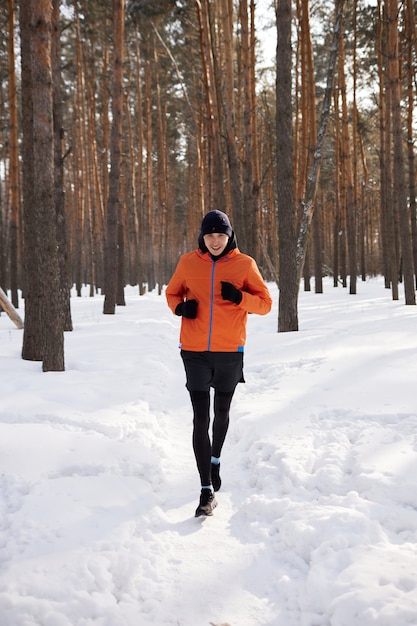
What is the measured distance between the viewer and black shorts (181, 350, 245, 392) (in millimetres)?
3129

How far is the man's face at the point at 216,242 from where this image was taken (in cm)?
308

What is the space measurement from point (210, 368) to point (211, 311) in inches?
15.6

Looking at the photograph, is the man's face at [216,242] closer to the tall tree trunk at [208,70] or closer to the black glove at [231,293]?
the black glove at [231,293]

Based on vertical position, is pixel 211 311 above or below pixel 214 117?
below

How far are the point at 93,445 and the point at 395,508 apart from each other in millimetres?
2247

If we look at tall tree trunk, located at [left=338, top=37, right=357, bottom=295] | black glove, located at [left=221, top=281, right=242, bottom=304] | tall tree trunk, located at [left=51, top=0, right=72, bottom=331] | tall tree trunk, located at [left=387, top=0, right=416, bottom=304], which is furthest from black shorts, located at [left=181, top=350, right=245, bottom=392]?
tall tree trunk, located at [left=338, top=37, right=357, bottom=295]

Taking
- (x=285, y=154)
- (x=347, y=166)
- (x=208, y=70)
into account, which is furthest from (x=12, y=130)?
(x=347, y=166)

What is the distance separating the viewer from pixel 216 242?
3.09m

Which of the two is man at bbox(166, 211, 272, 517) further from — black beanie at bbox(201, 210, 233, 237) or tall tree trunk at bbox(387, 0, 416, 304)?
tall tree trunk at bbox(387, 0, 416, 304)

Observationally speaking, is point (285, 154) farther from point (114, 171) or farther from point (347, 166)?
point (347, 166)

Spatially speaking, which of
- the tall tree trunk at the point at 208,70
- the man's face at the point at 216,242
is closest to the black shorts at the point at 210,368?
the man's face at the point at 216,242

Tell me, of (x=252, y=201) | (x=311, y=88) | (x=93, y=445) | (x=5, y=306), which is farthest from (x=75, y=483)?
(x=311, y=88)

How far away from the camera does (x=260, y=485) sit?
11.3ft

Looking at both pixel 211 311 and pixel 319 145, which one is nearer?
pixel 211 311
